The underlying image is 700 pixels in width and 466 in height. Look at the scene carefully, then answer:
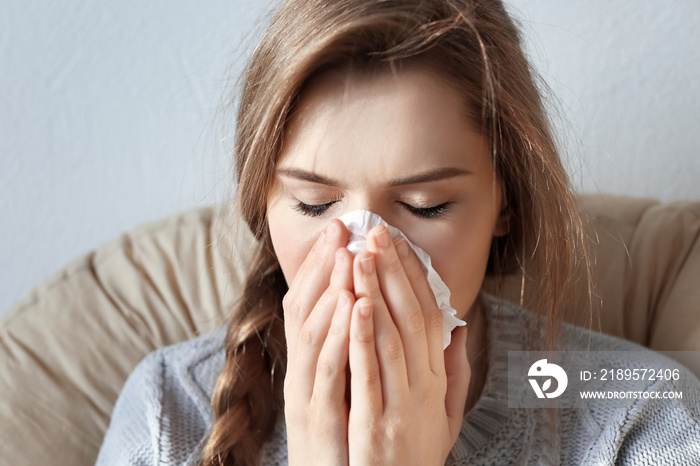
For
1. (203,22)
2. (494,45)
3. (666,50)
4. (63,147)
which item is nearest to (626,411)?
(494,45)

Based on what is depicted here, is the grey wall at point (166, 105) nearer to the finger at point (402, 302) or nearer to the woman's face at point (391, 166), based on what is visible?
the woman's face at point (391, 166)

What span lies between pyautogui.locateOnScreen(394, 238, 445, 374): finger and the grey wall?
1.69 feet

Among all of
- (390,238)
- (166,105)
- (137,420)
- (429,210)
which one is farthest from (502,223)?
(166,105)

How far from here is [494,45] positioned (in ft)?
3.15

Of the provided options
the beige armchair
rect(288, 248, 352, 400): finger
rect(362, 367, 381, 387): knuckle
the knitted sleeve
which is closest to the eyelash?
rect(288, 248, 352, 400): finger

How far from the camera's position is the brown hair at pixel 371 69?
0.88 meters

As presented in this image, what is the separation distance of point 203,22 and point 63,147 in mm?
411

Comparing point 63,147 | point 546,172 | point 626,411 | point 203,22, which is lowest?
point 626,411

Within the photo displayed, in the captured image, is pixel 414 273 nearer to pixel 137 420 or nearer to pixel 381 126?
pixel 381 126

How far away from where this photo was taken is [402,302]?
2.74ft

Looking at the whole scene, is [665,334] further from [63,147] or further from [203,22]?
[63,147]

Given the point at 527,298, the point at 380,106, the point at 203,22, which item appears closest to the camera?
the point at 380,106

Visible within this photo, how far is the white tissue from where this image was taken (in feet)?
2.75

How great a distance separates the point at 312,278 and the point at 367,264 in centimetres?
9
